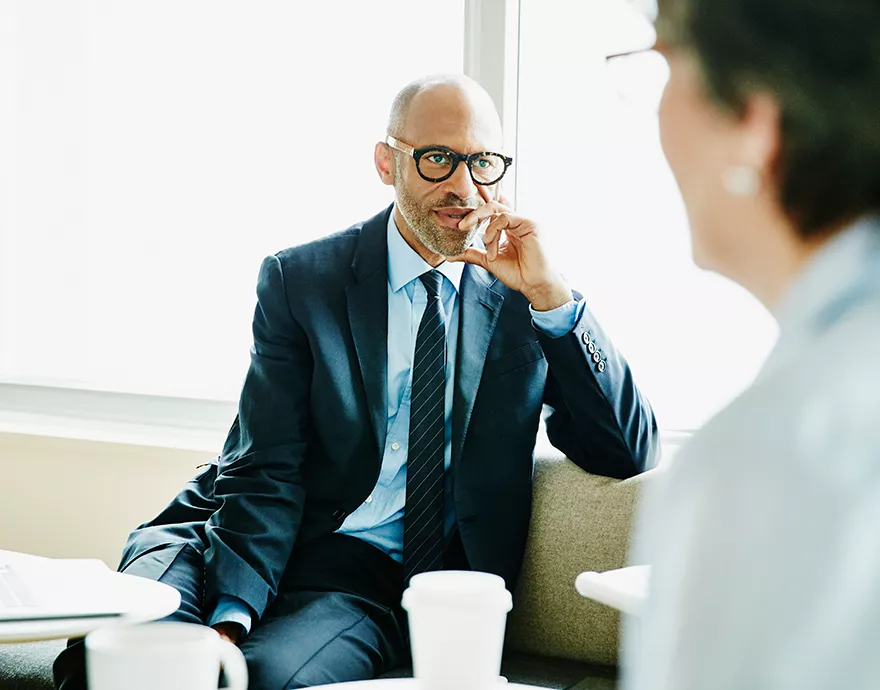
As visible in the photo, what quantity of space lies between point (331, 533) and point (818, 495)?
194 cm

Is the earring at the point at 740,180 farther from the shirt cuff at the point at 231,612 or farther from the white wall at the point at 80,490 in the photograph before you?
the white wall at the point at 80,490

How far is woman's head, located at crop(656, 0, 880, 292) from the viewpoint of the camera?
50 cm

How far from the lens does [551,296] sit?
7.38 ft

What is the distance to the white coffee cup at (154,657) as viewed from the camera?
0.97m

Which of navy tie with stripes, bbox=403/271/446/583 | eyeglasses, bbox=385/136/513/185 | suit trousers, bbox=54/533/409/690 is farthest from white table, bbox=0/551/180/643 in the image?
eyeglasses, bbox=385/136/513/185

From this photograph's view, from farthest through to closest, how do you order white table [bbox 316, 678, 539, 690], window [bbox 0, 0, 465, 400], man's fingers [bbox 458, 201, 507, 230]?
window [bbox 0, 0, 465, 400], man's fingers [bbox 458, 201, 507, 230], white table [bbox 316, 678, 539, 690]

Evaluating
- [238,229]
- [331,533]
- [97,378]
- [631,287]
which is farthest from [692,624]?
[97,378]

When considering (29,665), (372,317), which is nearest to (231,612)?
(29,665)

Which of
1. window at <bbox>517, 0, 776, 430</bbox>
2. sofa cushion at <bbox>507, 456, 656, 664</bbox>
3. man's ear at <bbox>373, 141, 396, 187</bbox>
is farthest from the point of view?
window at <bbox>517, 0, 776, 430</bbox>

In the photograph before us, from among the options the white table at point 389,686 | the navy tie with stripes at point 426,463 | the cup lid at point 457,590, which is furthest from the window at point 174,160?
the cup lid at point 457,590

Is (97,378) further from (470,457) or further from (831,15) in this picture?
(831,15)

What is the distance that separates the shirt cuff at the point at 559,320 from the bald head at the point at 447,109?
15.0 inches

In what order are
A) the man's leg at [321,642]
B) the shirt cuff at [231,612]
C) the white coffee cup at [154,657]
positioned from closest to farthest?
1. the white coffee cup at [154,657]
2. the man's leg at [321,642]
3. the shirt cuff at [231,612]

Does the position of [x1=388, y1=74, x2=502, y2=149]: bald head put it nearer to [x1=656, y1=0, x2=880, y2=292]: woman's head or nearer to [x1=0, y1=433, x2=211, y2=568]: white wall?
[x1=0, y1=433, x2=211, y2=568]: white wall
